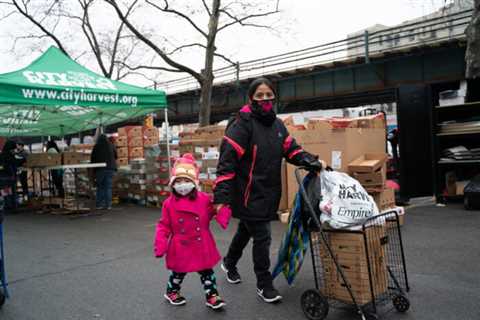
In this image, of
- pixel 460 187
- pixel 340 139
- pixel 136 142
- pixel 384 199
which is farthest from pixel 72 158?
pixel 460 187

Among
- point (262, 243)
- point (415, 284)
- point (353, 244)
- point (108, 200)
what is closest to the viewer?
point (353, 244)

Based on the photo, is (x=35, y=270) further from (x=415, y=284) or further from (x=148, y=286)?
(x=415, y=284)

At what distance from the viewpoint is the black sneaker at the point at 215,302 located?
12.5 ft

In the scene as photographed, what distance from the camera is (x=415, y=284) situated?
4277 millimetres

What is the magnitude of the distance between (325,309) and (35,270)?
3.76 m

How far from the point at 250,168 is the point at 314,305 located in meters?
1.23

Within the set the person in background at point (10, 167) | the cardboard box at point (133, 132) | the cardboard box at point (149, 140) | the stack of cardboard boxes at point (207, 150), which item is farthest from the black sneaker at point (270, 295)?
the cardboard box at point (133, 132)

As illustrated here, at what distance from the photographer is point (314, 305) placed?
3.44m

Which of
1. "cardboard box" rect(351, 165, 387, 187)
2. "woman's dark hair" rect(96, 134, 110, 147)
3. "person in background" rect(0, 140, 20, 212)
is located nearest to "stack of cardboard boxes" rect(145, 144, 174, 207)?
"woman's dark hair" rect(96, 134, 110, 147)

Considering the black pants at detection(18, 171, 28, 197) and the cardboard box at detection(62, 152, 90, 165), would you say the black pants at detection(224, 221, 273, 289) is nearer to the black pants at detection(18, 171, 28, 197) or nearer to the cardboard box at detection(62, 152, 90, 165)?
the cardboard box at detection(62, 152, 90, 165)

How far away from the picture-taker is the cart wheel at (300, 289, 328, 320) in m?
3.38

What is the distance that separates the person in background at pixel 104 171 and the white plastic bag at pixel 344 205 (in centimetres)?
847

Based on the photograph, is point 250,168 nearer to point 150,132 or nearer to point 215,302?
point 215,302

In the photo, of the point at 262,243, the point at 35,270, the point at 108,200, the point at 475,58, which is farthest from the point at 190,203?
the point at 475,58
